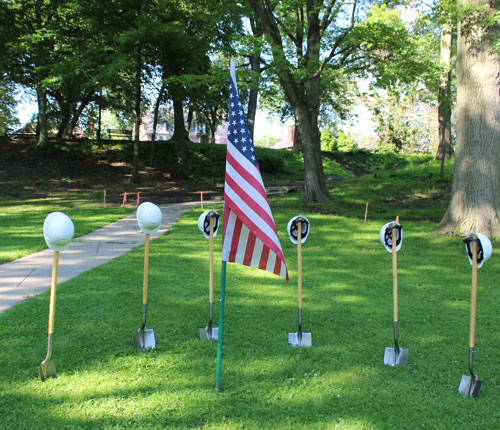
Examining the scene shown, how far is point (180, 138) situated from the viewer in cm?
2644

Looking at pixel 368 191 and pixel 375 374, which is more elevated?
pixel 368 191

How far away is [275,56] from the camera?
14.0m

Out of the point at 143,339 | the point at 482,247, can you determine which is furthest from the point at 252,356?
the point at 482,247

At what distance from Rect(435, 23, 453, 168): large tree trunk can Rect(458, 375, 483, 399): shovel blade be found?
14.0 meters

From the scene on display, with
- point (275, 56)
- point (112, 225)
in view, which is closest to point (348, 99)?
point (275, 56)

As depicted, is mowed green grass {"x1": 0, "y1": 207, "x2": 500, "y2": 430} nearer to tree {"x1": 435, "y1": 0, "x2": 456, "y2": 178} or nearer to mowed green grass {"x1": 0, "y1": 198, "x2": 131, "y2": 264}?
mowed green grass {"x1": 0, "y1": 198, "x2": 131, "y2": 264}

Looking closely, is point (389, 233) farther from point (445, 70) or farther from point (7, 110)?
point (7, 110)

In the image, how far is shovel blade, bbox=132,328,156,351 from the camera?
4430 mm

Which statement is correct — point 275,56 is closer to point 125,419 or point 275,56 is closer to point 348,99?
point 125,419

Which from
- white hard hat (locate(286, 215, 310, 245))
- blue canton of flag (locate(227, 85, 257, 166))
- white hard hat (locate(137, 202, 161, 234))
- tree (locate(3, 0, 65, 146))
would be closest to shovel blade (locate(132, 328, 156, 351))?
white hard hat (locate(137, 202, 161, 234))

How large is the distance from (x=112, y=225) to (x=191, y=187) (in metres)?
12.0

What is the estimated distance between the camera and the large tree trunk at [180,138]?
86.2 ft

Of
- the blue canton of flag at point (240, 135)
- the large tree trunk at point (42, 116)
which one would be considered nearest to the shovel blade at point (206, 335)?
the blue canton of flag at point (240, 135)

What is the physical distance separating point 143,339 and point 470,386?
117 inches
